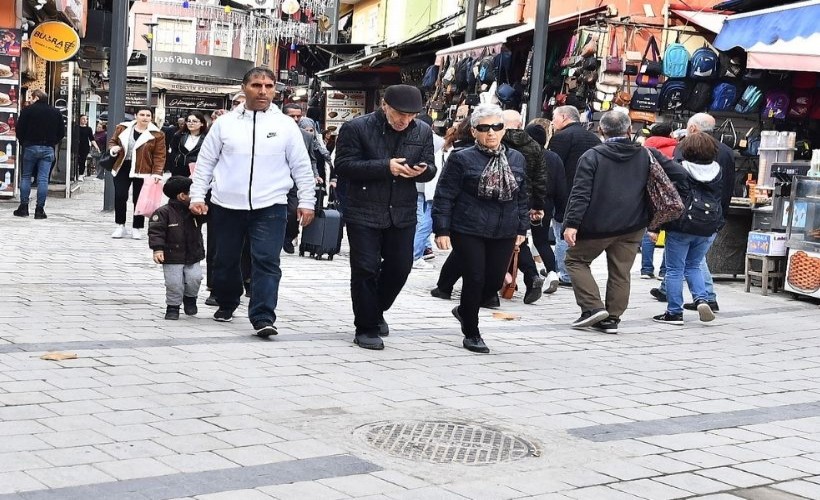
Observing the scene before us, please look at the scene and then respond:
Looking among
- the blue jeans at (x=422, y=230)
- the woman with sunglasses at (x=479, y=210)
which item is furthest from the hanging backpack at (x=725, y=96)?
the woman with sunglasses at (x=479, y=210)

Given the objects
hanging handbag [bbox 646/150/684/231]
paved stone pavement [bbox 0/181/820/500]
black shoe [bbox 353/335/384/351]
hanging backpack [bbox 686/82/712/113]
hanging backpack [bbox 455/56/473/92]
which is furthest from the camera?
hanging backpack [bbox 455/56/473/92]

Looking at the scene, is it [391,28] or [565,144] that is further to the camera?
[391,28]

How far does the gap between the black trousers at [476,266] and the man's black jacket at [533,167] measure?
2.32 meters

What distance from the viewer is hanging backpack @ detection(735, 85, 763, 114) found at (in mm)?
17328

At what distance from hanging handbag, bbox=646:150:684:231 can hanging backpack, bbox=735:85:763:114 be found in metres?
8.09

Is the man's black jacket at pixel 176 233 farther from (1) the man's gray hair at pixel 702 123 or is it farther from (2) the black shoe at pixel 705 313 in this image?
(1) the man's gray hair at pixel 702 123

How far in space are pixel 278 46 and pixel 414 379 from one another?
2673 inches

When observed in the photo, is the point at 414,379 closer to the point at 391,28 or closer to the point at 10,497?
the point at 10,497

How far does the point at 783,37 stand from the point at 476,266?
25.4 feet

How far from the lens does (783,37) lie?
1459 centimetres

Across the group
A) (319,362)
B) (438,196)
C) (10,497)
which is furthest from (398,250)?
(10,497)

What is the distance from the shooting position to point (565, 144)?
40.4ft

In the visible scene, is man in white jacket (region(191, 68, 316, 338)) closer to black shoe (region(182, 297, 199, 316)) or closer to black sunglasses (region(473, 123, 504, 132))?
black shoe (region(182, 297, 199, 316))

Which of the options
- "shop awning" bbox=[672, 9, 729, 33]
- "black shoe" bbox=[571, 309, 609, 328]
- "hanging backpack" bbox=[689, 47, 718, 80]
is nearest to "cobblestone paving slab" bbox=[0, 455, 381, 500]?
"black shoe" bbox=[571, 309, 609, 328]
